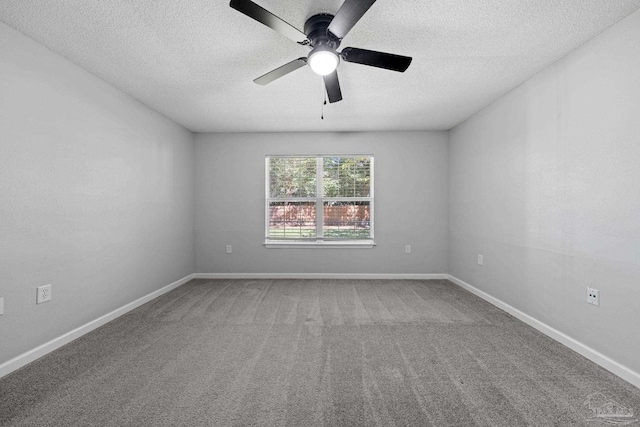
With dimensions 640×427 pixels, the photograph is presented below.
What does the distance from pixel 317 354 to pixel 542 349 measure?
1733 mm

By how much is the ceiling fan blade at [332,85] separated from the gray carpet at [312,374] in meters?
2.07

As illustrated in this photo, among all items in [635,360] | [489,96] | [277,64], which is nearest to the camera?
[635,360]

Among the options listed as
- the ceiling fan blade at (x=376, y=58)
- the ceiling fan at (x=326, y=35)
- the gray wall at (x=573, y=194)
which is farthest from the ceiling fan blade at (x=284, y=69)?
the gray wall at (x=573, y=194)

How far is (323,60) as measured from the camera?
5.83 feet

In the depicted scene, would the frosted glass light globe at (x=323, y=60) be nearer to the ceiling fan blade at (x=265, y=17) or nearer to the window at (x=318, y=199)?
the ceiling fan blade at (x=265, y=17)

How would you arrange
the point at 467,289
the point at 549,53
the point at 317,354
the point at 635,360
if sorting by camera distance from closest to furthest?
the point at 635,360 < the point at 317,354 < the point at 549,53 < the point at 467,289

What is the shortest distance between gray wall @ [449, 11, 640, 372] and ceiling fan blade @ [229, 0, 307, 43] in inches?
83.0

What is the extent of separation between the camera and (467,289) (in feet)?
12.1

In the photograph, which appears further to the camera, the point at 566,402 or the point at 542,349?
the point at 542,349

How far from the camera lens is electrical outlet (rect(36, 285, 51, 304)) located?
204cm

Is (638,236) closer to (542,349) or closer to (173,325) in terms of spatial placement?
(542,349)

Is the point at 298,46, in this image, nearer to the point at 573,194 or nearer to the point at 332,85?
the point at 332,85

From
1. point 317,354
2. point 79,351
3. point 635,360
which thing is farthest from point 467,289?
point 79,351

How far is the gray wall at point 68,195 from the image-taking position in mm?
1879
